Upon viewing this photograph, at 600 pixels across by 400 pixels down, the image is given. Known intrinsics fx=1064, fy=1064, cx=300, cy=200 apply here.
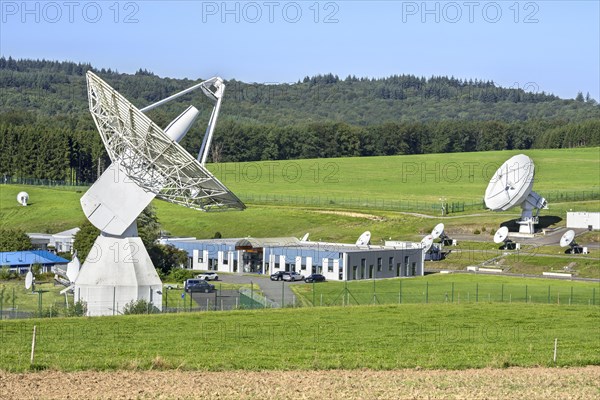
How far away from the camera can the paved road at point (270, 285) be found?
63616 millimetres

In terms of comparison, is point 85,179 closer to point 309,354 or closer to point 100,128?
point 100,128

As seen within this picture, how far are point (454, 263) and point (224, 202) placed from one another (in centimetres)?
4109

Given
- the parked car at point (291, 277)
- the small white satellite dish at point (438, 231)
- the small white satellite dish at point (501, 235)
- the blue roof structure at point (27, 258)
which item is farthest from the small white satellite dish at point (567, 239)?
the blue roof structure at point (27, 258)

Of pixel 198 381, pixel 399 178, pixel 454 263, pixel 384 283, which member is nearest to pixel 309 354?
pixel 198 381

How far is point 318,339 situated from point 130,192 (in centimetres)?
1486

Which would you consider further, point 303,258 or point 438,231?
point 438,231

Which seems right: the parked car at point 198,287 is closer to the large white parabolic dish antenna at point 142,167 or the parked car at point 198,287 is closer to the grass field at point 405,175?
the large white parabolic dish antenna at point 142,167

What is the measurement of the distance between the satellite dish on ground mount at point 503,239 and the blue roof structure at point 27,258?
36.3m

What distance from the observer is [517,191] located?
3716 inches

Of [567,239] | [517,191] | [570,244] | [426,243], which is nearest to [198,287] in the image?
[426,243]

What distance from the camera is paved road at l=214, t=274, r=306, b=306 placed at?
63.6m

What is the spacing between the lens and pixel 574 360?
3378cm

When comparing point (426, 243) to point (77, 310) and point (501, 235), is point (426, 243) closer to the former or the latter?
point (501, 235)

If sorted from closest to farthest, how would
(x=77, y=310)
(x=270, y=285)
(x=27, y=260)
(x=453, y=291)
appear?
1. (x=77, y=310)
2. (x=453, y=291)
3. (x=270, y=285)
4. (x=27, y=260)
